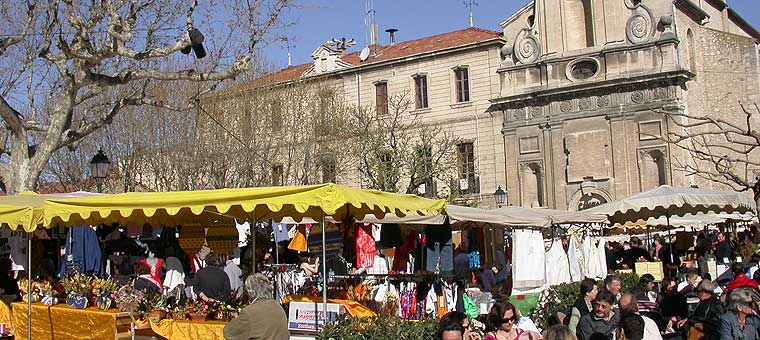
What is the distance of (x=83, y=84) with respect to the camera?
44.6 ft

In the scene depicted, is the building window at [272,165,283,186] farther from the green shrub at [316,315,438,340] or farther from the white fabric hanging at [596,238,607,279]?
the green shrub at [316,315,438,340]

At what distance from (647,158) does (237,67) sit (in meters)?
19.6

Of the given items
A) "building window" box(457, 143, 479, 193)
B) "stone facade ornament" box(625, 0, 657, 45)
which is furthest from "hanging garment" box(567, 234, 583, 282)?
"building window" box(457, 143, 479, 193)

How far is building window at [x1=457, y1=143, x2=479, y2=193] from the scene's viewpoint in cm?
3341

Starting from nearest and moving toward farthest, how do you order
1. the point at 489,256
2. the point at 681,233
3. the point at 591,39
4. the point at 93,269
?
the point at 93,269 → the point at 489,256 → the point at 681,233 → the point at 591,39

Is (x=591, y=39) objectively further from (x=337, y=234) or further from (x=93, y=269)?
(x=93, y=269)

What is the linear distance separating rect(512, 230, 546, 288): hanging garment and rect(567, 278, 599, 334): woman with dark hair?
17.3ft

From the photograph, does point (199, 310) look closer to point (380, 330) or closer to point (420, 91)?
point (380, 330)

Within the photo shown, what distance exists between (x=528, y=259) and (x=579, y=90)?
16.9 metres

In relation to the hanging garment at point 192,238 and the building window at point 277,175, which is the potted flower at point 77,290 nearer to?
the hanging garment at point 192,238

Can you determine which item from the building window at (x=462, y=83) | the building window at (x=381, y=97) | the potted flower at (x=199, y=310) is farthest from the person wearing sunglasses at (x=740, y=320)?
the building window at (x=381, y=97)

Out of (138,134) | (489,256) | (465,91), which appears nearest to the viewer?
(489,256)

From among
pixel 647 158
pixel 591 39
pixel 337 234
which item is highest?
pixel 591 39

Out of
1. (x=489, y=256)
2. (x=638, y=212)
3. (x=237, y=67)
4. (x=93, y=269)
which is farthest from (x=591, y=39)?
(x=93, y=269)
